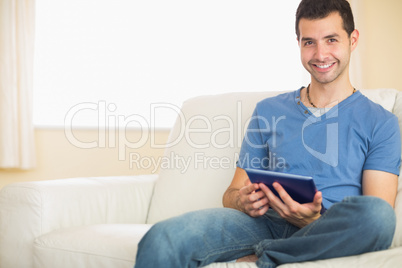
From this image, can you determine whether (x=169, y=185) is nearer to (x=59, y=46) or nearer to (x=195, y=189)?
(x=195, y=189)

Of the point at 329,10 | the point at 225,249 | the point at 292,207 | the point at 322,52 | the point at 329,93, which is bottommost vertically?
the point at 225,249

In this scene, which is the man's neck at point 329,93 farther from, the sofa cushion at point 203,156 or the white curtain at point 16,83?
the white curtain at point 16,83

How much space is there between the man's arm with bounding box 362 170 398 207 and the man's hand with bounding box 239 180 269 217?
0.34 metres

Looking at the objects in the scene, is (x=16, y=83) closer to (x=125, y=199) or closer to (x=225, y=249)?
(x=125, y=199)

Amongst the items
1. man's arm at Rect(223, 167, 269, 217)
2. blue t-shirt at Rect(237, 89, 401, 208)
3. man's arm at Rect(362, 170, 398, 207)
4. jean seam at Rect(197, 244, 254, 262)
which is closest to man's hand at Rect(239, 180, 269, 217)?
man's arm at Rect(223, 167, 269, 217)

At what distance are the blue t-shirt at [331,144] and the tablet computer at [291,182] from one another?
220 mm

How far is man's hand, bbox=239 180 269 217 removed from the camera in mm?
1366

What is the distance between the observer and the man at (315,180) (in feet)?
3.84

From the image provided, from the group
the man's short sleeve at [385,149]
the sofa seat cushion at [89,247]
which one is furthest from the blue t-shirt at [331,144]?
the sofa seat cushion at [89,247]

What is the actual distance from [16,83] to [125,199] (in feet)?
5.60

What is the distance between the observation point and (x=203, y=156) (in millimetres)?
1989

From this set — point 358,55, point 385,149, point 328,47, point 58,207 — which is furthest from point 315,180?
point 358,55

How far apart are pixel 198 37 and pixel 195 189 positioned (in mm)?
2026

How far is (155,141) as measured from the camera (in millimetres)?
3596
